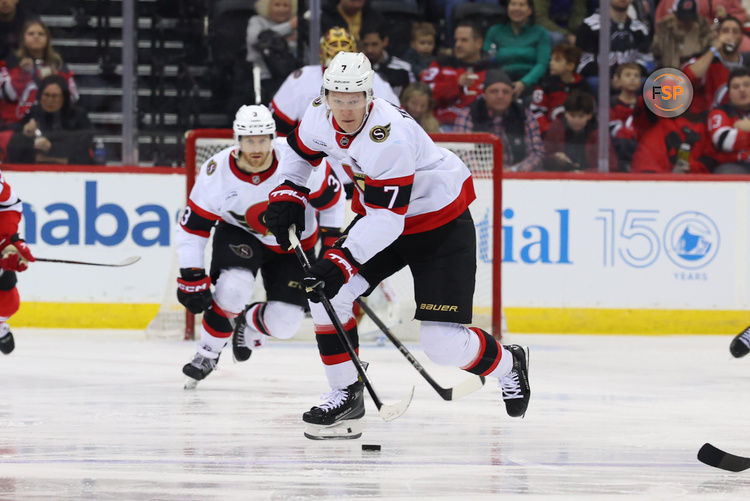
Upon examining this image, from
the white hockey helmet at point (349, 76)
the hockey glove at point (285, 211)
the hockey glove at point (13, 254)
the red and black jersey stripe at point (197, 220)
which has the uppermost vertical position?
the white hockey helmet at point (349, 76)

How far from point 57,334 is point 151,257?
608mm

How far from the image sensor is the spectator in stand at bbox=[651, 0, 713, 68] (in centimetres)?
629

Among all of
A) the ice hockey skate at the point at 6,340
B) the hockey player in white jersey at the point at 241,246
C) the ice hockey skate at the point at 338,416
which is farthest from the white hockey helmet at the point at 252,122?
the ice hockey skate at the point at 6,340

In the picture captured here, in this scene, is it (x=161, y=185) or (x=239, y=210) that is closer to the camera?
(x=239, y=210)

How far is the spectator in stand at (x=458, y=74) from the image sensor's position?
6.30 m

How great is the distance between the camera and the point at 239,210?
4.55 metres

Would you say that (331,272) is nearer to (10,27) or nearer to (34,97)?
(34,97)

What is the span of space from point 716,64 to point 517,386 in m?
3.21

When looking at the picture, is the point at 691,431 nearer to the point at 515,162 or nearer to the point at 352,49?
the point at 352,49

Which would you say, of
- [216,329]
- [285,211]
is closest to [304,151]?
[285,211]

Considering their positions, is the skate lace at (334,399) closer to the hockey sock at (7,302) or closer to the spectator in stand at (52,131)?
the hockey sock at (7,302)

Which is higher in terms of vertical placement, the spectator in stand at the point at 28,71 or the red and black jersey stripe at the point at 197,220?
the spectator in stand at the point at 28,71

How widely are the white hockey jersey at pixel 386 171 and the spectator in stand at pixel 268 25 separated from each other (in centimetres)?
273

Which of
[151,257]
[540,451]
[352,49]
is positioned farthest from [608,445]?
[151,257]
